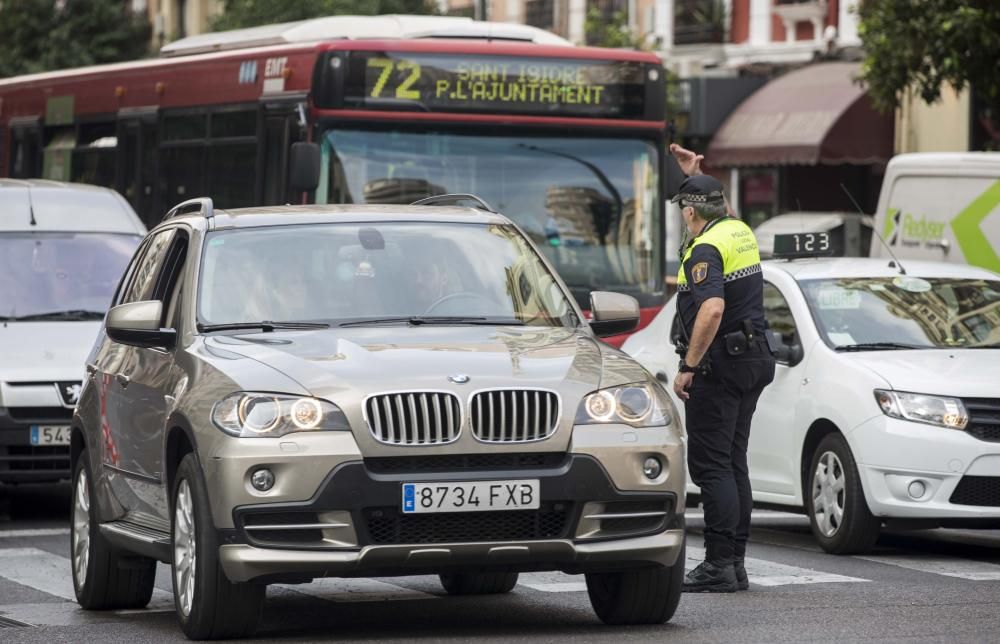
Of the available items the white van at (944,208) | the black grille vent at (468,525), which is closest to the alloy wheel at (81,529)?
the black grille vent at (468,525)

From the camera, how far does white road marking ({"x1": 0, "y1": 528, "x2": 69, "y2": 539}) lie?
42.8ft

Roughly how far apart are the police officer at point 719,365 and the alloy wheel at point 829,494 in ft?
5.91

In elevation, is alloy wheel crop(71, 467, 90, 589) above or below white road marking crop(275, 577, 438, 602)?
above

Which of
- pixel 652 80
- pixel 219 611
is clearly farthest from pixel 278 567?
pixel 652 80

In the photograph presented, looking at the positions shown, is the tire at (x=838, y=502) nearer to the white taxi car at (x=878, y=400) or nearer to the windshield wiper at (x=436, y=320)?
the white taxi car at (x=878, y=400)

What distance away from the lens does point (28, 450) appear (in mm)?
13445

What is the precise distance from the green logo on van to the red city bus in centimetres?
274

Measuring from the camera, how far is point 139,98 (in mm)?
19469

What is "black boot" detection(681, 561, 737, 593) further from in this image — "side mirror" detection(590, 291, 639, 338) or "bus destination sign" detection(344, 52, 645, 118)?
"bus destination sign" detection(344, 52, 645, 118)

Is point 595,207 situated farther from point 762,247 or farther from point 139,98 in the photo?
point 762,247

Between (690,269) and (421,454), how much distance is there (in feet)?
7.95

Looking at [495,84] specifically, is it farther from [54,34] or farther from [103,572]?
[54,34]

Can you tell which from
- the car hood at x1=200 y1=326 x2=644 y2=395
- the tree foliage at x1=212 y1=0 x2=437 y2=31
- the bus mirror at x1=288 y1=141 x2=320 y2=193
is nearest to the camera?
the car hood at x1=200 y1=326 x2=644 y2=395

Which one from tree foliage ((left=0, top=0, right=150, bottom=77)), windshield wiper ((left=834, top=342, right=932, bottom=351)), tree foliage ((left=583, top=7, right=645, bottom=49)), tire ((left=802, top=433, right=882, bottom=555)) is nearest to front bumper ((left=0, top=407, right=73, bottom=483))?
tire ((left=802, top=433, right=882, bottom=555))
